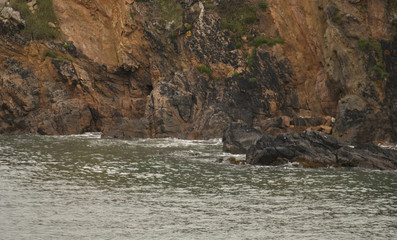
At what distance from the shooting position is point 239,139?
127 ft

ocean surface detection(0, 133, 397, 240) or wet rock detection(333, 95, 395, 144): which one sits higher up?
wet rock detection(333, 95, 395, 144)

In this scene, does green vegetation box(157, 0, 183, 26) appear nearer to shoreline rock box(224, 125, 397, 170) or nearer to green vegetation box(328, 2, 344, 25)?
green vegetation box(328, 2, 344, 25)

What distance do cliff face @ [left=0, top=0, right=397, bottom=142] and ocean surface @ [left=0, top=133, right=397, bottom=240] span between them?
1663 cm

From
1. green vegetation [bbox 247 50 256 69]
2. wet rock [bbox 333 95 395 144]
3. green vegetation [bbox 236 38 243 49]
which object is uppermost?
green vegetation [bbox 236 38 243 49]

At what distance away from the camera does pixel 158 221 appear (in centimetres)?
1873

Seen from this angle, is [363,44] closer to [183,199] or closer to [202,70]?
[202,70]

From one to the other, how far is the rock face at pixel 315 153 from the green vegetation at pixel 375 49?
15645 millimetres

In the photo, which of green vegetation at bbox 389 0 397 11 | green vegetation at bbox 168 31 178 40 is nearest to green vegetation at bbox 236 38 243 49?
green vegetation at bbox 168 31 178 40

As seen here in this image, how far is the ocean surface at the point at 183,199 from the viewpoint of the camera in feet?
58.2

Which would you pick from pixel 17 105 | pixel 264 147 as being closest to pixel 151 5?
pixel 17 105

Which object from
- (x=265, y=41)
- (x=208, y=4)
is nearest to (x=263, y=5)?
(x=265, y=41)

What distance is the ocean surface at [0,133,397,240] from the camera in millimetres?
17750

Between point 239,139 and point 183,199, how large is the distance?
16980mm

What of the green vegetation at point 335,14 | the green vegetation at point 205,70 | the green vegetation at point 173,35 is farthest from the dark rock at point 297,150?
the green vegetation at point 173,35
